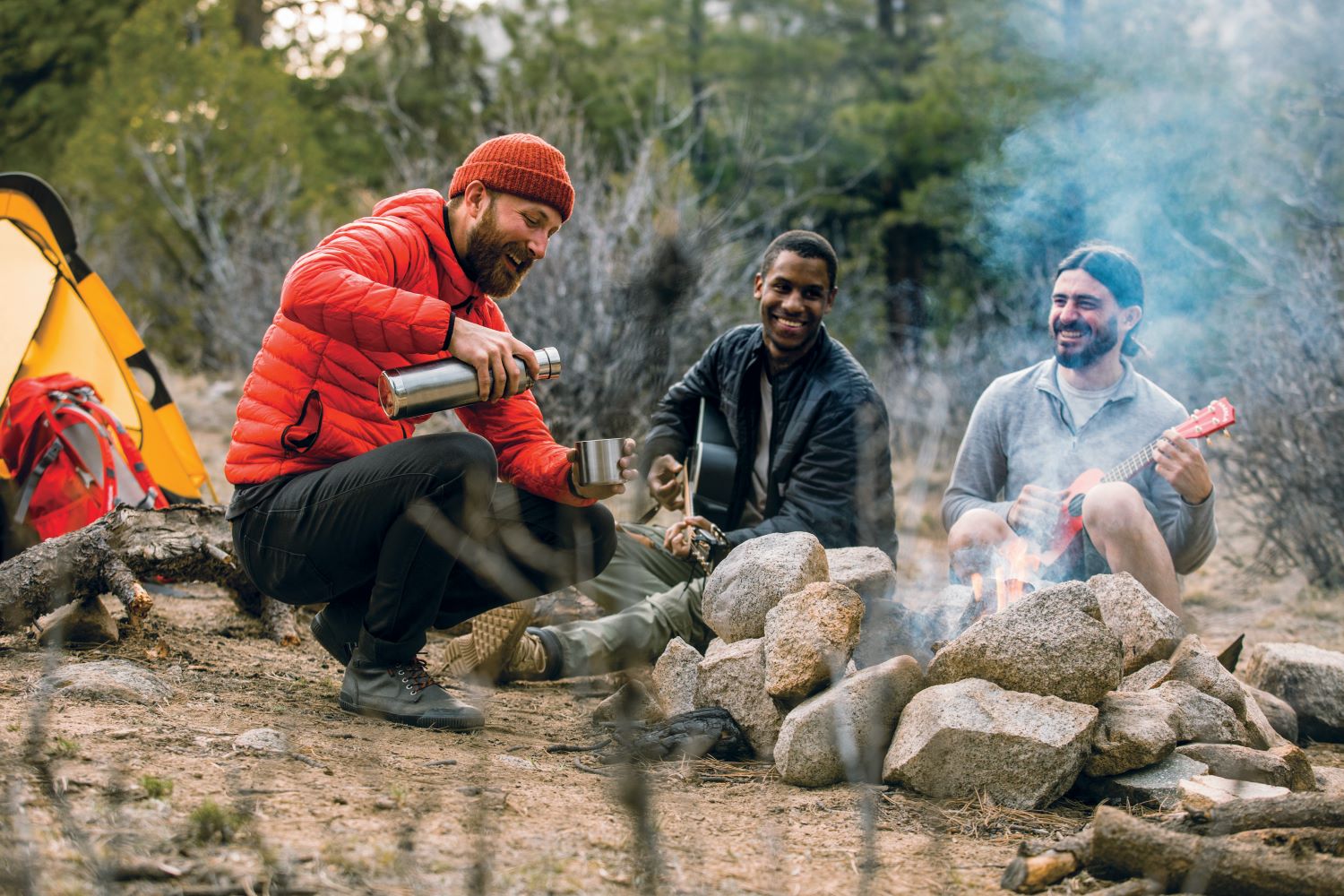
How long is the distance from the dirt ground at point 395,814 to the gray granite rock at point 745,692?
141 mm

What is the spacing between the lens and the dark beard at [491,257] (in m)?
3.20

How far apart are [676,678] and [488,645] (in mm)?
669

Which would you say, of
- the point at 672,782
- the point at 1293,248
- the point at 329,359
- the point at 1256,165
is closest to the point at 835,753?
the point at 672,782

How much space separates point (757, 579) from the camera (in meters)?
3.42

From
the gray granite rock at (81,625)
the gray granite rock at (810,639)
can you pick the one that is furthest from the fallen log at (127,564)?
the gray granite rock at (810,639)

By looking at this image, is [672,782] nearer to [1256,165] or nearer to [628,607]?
[628,607]

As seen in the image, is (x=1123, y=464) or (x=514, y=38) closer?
(x=1123, y=464)

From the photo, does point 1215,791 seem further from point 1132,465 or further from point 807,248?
point 807,248

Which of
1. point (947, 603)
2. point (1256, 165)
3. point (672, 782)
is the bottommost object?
point (672, 782)

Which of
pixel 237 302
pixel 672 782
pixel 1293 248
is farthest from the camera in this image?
pixel 237 302

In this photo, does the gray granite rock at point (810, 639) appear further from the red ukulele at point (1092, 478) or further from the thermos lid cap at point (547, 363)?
the red ukulele at point (1092, 478)

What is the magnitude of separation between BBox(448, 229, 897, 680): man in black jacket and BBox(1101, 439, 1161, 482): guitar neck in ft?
2.41

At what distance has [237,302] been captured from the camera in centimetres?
1166

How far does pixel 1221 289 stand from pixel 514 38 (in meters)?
11.3
